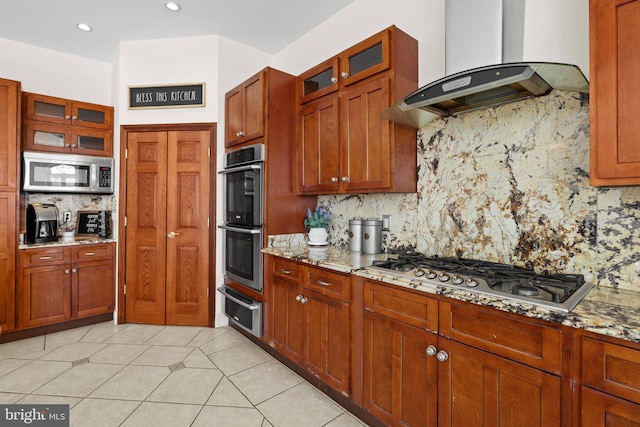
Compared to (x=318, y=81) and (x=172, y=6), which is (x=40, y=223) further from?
(x=318, y=81)

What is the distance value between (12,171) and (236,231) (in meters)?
2.20

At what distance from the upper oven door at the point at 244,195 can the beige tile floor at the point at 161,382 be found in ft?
3.94

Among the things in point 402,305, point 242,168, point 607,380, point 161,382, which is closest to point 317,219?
point 242,168

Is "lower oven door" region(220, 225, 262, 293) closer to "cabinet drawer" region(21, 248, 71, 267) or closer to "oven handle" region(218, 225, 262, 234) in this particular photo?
"oven handle" region(218, 225, 262, 234)

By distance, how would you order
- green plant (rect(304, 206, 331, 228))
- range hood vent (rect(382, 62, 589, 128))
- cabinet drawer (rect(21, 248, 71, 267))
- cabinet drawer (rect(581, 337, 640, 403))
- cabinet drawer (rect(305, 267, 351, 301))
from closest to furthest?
cabinet drawer (rect(581, 337, 640, 403)) < range hood vent (rect(382, 62, 589, 128)) < cabinet drawer (rect(305, 267, 351, 301)) < green plant (rect(304, 206, 331, 228)) < cabinet drawer (rect(21, 248, 71, 267))

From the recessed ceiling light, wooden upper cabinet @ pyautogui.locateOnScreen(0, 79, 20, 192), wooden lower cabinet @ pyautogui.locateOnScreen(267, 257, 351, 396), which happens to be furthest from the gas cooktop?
wooden upper cabinet @ pyautogui.locateOnScreen(0, 79, 20, 192)

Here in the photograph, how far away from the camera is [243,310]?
9.73 feet

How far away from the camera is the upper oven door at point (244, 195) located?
2.81 m

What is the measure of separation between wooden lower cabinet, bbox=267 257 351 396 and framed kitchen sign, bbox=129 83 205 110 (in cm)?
207

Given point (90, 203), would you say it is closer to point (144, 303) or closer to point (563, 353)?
point (144, 303)

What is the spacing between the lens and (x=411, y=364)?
1.61 metres

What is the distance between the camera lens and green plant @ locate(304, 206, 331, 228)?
2.89m

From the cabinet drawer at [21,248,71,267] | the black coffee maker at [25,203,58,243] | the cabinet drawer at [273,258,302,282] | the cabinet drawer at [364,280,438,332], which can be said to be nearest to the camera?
the cabinet drawer at [364,280,438,332]

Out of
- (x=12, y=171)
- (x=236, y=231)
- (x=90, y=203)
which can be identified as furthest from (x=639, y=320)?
(x=90, y=203)
